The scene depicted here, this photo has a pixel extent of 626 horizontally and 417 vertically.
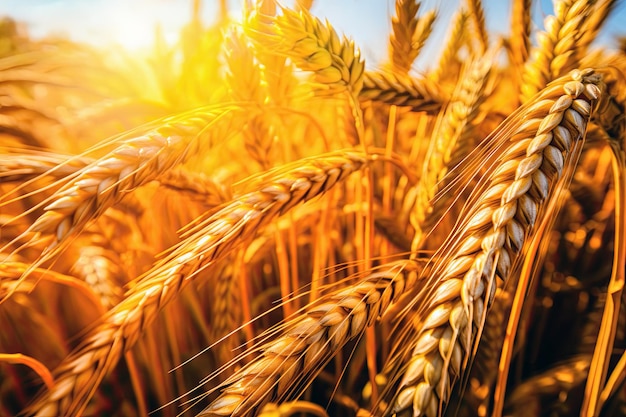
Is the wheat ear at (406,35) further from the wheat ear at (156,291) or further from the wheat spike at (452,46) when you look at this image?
the wheat ear at (156,291)

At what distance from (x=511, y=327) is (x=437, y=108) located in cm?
36

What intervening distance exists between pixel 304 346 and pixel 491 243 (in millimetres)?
182

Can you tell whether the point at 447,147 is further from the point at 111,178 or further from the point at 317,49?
the point at 111,178

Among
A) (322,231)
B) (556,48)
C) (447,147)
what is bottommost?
(322,231)

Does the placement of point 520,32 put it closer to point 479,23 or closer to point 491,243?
point 479,23

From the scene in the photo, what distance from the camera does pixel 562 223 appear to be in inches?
34.8

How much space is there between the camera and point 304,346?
36 centimetres

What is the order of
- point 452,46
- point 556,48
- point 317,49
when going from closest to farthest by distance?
point 317,49 → point 556,48 → point 452,46

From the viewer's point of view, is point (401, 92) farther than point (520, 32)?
No

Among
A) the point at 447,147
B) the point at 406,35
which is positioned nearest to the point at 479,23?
the point at 406,35

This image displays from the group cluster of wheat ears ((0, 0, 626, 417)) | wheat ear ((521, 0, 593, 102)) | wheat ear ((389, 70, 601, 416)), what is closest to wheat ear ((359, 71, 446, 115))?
cluster of wheat ears ((0, 0, 626, 417))

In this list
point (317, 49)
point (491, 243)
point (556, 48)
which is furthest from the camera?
point (556, 48)

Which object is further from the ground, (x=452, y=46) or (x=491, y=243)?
(x=452, y=46)

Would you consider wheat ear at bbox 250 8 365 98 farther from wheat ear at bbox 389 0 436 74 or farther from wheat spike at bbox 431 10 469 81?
wheat spike at bbox 431 10 469 81
